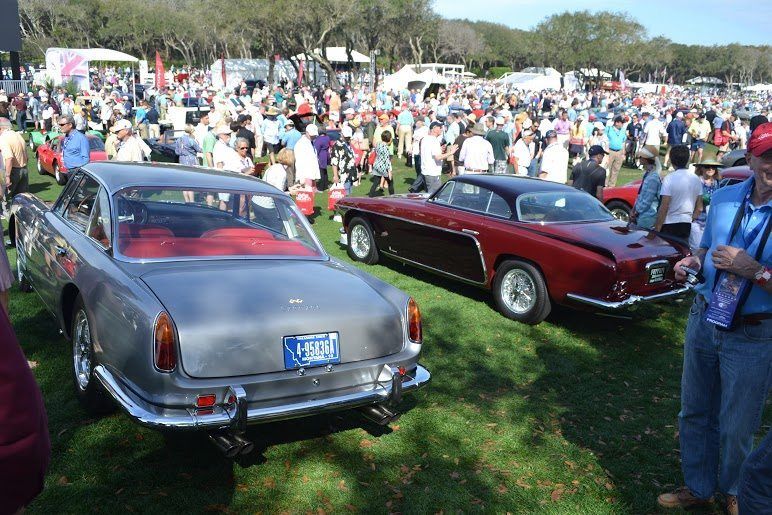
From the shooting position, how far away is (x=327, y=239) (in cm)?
1145

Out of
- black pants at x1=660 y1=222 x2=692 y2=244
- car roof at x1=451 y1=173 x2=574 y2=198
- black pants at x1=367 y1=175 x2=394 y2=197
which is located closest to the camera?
car roof at x1=451 y1=173 x2=574 y2=198

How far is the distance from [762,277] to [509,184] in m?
5.09

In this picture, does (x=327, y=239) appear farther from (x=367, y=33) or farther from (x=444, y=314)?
(x=367, y=33)

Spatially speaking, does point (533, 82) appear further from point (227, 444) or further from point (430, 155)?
point (227, 444)

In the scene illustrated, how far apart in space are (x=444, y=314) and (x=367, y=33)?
58511 mm

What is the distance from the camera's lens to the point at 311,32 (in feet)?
166

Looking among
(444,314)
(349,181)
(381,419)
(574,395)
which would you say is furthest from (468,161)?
(381,419)

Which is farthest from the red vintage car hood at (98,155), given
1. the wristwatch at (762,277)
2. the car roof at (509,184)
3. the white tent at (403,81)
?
the white tent at (403,81)

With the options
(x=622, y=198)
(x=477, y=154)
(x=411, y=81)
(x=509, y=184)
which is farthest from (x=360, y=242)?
(x=411, y=81)

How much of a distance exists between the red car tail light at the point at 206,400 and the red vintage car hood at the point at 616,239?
4474mm

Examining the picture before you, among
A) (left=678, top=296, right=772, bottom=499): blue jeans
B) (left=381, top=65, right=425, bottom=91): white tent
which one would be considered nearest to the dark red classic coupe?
(left=678, top=296, right=772, bottom=499): blue jeans

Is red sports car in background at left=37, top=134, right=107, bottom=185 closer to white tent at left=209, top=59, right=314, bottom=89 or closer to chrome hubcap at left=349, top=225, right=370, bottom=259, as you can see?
chrome hubcap at left=349, top=225, right=370, bottom=259

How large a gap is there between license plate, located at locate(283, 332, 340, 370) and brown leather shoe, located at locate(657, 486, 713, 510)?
2132 mm

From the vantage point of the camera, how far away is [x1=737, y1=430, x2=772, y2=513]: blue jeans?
2826 millimetres
